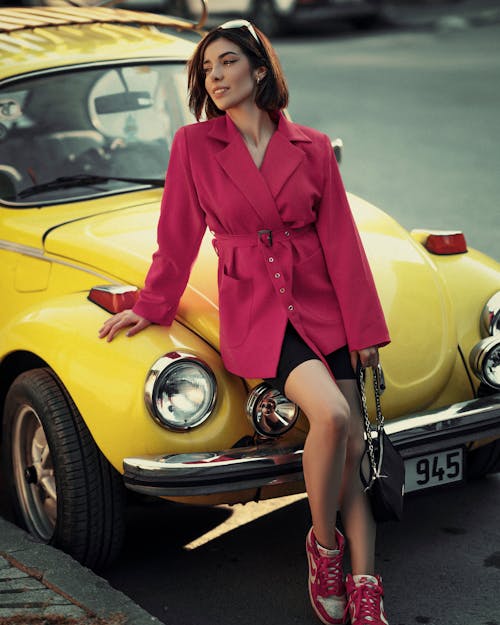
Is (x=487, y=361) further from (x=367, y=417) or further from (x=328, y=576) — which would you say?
(x=328, y=576)

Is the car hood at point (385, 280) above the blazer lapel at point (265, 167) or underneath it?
underneath

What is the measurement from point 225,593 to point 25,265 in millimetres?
1623

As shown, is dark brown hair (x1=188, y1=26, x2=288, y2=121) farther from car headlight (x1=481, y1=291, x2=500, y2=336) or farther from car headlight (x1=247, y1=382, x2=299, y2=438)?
car headlight (x1=481, y1=291, x2=500, y2=336)

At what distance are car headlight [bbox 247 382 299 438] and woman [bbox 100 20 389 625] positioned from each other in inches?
4.9

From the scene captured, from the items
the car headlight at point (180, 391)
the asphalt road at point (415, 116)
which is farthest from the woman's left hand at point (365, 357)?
the asphalt road at point (415, 116)

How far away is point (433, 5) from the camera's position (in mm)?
25078

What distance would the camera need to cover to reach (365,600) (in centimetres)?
374

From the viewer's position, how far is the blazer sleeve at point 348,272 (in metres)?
3.87

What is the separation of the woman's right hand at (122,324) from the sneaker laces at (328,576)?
1.01 metres

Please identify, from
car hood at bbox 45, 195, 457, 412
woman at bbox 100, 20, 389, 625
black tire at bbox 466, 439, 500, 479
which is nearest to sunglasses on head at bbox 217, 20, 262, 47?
woman at bbox 100, 20, 389, 625

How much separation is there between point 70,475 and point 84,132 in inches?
69.7

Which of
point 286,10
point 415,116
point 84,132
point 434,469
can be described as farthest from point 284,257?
point 286,10

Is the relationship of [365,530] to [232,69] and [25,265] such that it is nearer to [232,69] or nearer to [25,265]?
[232,69]

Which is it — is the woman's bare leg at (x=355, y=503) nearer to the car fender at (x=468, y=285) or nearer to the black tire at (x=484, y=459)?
the car fender at (x=468, y=285)
